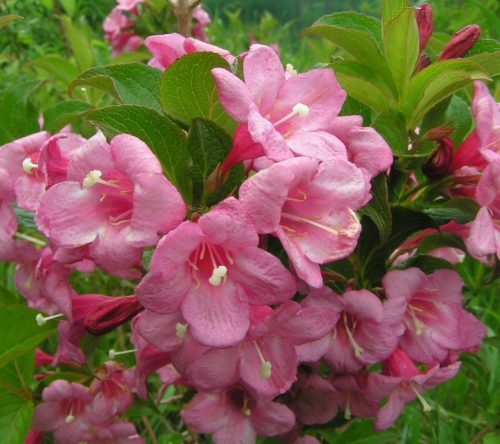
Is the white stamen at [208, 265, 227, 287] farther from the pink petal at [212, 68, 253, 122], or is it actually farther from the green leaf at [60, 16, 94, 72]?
the green leaf at [60, 16, 94, 72]

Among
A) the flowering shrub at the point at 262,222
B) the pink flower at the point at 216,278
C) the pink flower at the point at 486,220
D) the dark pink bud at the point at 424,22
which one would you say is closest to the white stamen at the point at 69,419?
the flowering shrub at the point at 262,222

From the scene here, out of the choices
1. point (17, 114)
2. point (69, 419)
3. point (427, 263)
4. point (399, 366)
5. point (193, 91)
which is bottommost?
point (69, 419)

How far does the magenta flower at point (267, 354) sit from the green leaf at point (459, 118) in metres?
0.35

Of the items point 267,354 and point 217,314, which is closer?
point 217,314

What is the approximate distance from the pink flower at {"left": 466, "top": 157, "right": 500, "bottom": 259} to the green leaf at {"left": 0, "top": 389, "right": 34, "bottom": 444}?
71 cm

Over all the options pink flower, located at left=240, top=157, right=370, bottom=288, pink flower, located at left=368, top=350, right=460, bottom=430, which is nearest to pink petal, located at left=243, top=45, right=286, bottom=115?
pink flower, located at left=240, top=157, right=370, bottom=288

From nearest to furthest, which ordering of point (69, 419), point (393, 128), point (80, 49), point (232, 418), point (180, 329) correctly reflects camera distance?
point (180, 329) < point (393, 128) < point (232, 418) < point (69, 419) < point (80, 49)

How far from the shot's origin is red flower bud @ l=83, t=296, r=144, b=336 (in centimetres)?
88

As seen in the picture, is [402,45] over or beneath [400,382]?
over

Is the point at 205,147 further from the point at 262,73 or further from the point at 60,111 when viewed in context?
the point at 60,111

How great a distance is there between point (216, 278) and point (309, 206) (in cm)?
14

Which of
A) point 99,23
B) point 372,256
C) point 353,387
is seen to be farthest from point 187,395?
point 99,23

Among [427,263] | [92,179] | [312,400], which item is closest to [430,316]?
[427,263]

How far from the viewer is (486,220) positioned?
798 millimetres
